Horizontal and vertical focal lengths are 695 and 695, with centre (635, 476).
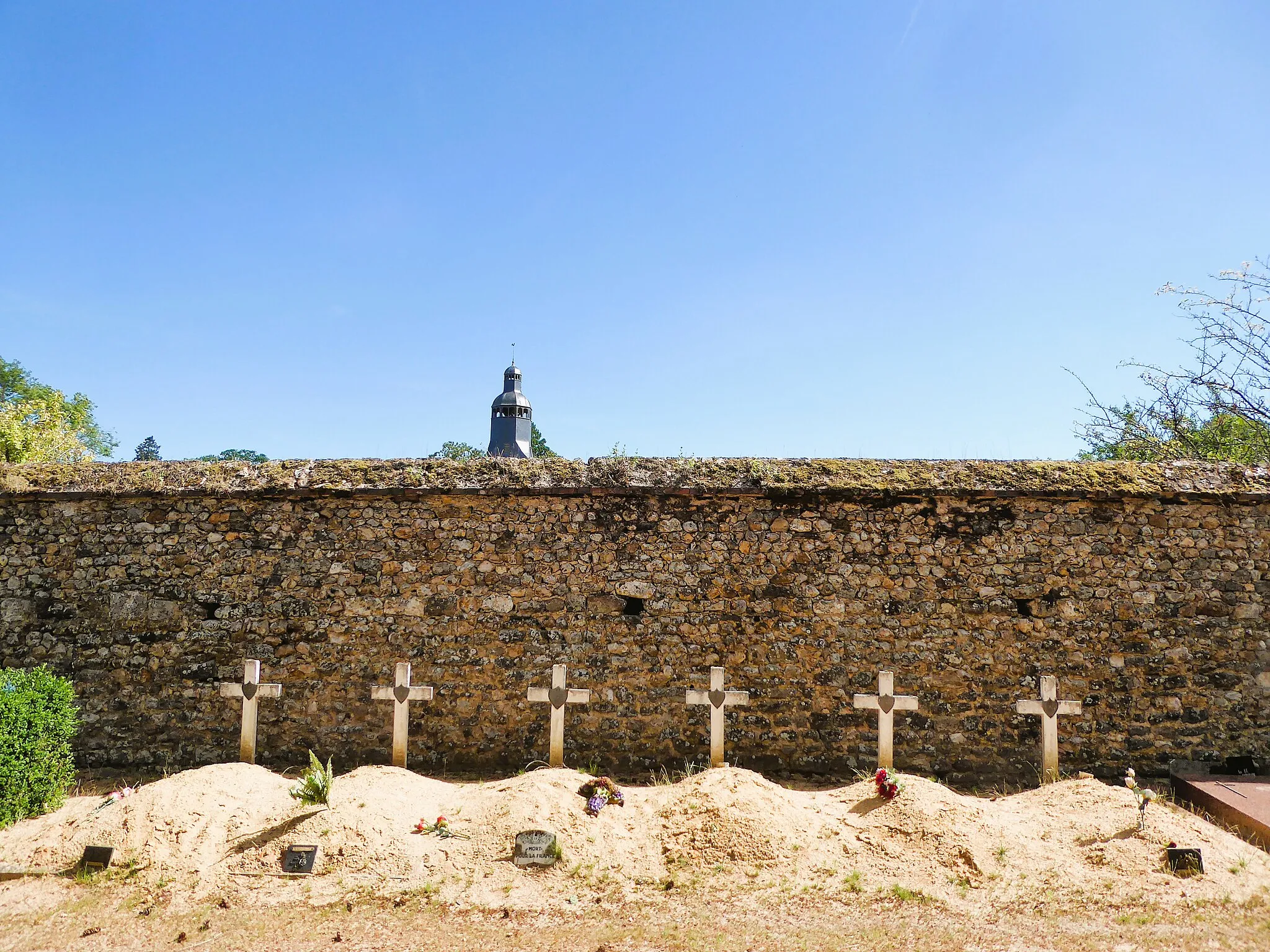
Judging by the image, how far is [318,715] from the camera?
7723mm

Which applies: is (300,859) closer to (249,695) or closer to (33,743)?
(249,695)

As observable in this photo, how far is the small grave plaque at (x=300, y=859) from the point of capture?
5.29 m

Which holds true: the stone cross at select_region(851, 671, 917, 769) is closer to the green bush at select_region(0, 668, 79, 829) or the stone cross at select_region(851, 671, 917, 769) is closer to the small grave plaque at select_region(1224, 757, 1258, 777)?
the small grave plaque at select_region(1224, 757, 1258, 777)

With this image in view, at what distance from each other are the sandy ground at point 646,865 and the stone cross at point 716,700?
64 cm

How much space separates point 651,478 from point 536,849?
3.86 metres

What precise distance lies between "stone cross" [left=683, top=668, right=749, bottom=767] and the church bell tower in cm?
3967

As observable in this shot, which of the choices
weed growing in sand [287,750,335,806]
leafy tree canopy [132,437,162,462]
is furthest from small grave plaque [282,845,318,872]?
leafy tree canopy [132,437,162,462]

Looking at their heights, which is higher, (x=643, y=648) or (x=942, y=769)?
(x=643, y=648)

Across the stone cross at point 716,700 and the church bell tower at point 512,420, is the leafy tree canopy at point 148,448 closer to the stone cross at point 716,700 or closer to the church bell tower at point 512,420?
the church bell tower at point 512,420

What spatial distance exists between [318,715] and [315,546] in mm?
1874

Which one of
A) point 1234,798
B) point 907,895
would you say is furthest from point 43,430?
point 1234,798

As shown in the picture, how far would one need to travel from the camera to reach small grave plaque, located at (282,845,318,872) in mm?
5289

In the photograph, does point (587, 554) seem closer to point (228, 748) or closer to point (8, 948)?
point (228, 748)

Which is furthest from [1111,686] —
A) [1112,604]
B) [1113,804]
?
[1113,804]
